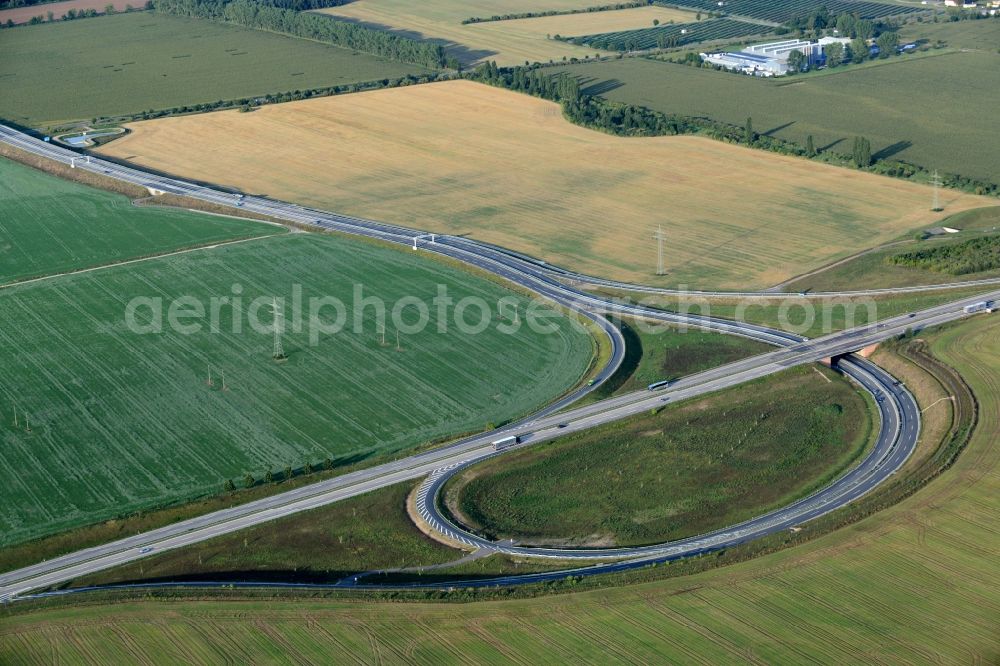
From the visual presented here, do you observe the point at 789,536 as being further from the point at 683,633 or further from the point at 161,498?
the point at 161,498

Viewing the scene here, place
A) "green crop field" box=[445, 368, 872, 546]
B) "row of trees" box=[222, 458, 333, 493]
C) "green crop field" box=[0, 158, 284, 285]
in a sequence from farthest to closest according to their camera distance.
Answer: "green crop field" box=[0, 158, 284, 285]
"row of trees" box=[222, 458, 333, 493]
"green crop field" box=[445, 368, 872, 546]

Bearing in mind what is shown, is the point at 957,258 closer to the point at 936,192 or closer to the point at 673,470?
the point at 936,192

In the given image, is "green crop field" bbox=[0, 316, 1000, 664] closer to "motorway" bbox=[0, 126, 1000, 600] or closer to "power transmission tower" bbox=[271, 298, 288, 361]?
A: "motorway" bbox=[0, 126, 1000, 600]

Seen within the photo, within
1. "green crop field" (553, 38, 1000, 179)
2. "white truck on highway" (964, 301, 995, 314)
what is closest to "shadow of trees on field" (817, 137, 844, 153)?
"green crop field" (553, 38, 1000, 179)

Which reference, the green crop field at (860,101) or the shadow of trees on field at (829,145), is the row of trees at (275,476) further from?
the green crop field at (860,101)

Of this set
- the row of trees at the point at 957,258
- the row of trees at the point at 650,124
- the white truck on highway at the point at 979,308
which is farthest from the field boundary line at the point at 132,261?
the white truck on highway at the point at 979,308

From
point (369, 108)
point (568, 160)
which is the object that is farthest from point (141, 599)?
point (369, 108)

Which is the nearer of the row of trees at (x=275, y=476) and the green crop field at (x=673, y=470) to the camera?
the green crop field at (x=673, y=470)
